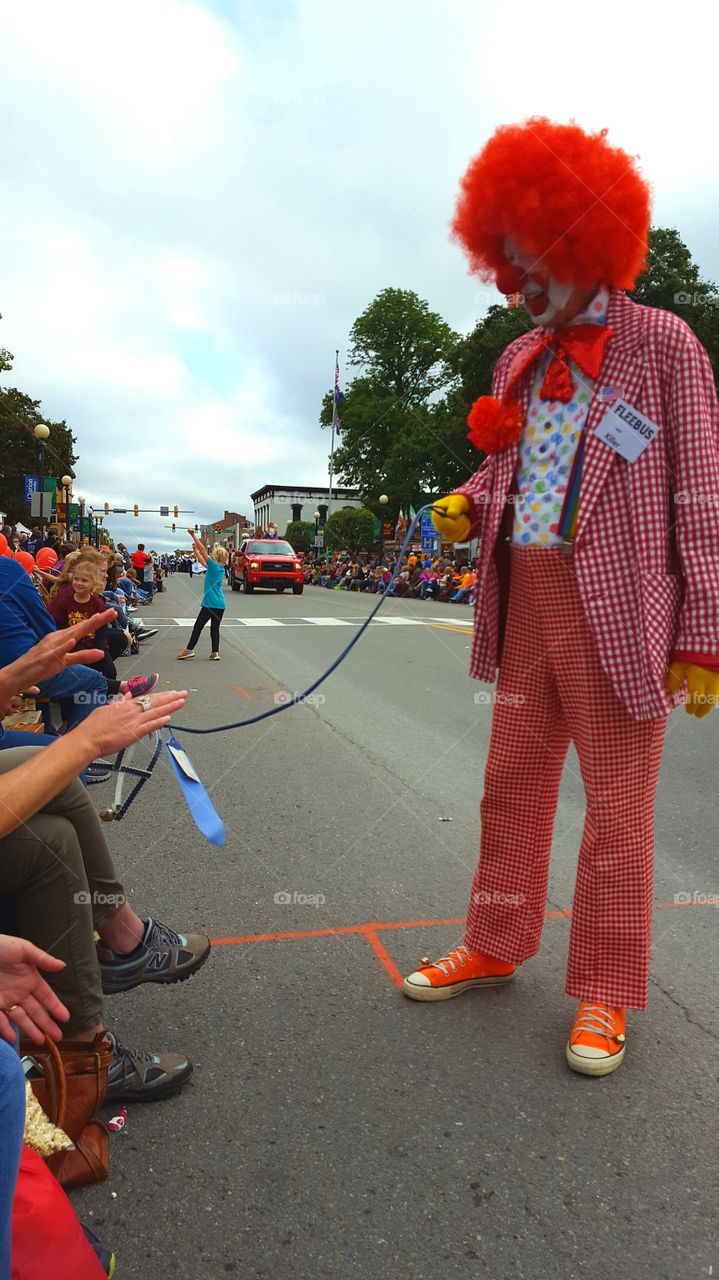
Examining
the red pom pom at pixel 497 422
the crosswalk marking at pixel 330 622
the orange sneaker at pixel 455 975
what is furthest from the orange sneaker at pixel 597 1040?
the crosswalk marking at pixel 330 622

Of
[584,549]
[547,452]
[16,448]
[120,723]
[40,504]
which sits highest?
[16,448]

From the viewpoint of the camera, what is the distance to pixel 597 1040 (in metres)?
2.21

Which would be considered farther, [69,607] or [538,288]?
[69,607]

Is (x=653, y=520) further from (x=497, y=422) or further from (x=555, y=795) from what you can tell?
(x=555, y=795)

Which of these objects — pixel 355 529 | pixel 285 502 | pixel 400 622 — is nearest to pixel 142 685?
pixel 400 622

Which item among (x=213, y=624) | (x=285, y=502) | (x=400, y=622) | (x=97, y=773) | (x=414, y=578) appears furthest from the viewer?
(x=285, y=502)

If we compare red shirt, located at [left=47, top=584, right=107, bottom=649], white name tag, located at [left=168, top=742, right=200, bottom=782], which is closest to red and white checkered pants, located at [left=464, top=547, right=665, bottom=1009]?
white name tag, located at [left=168, top=742, right=200, bottom=782]

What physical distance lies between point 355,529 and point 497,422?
46910mm

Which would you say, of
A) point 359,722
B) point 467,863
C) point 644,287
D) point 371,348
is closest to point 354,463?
point 371,348

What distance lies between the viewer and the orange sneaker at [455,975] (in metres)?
2.53

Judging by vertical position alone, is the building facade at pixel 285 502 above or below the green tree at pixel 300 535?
above

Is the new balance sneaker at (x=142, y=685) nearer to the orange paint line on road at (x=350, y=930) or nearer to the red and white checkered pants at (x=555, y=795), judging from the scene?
the orange paint line on road at (x=350, y=930)

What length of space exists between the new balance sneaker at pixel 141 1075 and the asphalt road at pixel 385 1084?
0.14 feet

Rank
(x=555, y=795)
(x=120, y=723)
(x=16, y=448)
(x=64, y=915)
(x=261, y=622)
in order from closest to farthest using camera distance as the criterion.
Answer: (x=120, y=723), (x=64, y=915), (x=555, y=795), (x=261, y=622), (x=16, y=448)
